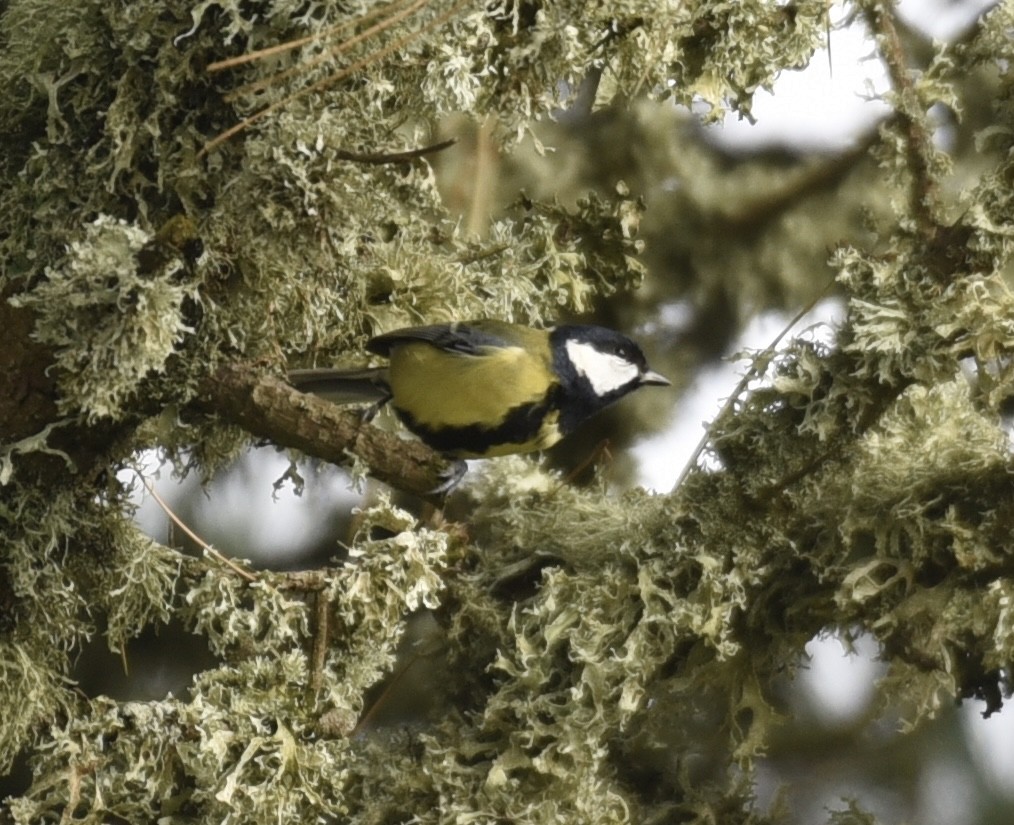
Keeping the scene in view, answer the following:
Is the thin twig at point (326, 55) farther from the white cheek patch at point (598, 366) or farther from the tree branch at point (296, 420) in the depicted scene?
the white cheek patch at point (598, 366)

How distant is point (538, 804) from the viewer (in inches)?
33.6

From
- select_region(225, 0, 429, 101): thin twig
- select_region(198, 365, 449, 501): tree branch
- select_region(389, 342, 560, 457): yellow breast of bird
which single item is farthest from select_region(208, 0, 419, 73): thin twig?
select_region(389, 342, 560, 457): yellow breast of bird

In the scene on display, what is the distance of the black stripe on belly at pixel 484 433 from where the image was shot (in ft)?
3.17

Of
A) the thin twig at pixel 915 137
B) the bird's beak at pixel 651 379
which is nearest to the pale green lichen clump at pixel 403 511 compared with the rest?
the thin twig at pixel 915 137

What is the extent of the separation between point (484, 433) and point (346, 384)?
0.37ft

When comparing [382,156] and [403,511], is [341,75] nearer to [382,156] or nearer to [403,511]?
[382,156]

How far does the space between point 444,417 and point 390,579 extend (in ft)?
0.70

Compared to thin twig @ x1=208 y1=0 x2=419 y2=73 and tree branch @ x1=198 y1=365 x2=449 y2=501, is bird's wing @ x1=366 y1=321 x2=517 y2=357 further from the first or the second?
thin twig @ x1=208 y1=0 x2=419 y2=73

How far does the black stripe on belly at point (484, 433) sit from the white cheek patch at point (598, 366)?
0.16ft

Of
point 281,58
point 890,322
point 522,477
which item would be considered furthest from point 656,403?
point 281,58

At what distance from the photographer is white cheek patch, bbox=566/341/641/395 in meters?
1.01

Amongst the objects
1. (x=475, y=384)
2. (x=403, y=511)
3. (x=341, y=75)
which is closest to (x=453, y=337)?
(x=475, y=384)

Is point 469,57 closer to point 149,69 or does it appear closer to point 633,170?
point 149,69

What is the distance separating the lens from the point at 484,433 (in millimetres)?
965
